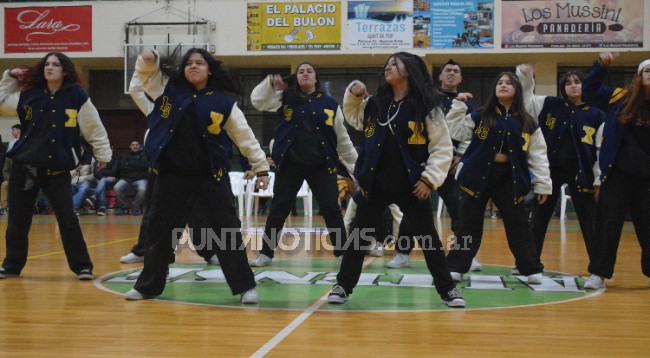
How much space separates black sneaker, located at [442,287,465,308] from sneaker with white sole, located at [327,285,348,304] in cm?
69

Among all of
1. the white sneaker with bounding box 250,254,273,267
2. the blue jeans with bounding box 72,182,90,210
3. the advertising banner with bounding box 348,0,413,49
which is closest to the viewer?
the white sneaker with bounding box 250,254,273,267

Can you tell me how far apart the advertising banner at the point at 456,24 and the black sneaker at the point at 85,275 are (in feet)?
49.5

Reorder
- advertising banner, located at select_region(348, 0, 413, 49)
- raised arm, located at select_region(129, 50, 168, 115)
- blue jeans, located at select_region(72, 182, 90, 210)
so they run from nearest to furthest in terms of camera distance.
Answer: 1. raised arm, located at select_region(129, 50, 168, 115)
2. blue jeans, located at select_region(72, 182, 90, 210)
3. advertising banner, located at select_region(348, 0, 413, 49)

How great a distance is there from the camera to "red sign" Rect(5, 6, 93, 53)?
69.9ft

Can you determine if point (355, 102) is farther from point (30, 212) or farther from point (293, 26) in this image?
point (293, 26)

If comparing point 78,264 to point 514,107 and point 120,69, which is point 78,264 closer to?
point 514,107

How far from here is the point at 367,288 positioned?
20.2 feet

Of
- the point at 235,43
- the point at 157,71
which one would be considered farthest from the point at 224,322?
the point at 235,43

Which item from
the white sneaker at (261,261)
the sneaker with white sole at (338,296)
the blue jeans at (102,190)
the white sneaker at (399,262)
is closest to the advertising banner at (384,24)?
the blue jeans at (102,190)

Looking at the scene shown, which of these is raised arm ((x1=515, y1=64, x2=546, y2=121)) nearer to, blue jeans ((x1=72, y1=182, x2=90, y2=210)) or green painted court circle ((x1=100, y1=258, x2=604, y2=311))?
green painted court circle ((x1=100, y1=258, x2=604, y2=311))

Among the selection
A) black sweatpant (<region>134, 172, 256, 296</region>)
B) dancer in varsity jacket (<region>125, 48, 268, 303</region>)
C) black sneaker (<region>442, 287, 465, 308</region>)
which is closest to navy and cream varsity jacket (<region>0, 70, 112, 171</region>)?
dancer in varsity jacket (<region>125, 48, 268, 303</region>)

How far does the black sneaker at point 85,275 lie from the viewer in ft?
21.2

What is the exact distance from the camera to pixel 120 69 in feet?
76.7

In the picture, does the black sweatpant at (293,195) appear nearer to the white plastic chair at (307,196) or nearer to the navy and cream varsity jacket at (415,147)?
the navy and cream varsity jacket at (415,147)
